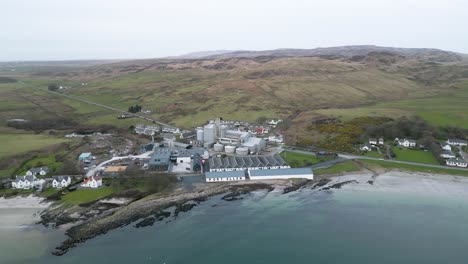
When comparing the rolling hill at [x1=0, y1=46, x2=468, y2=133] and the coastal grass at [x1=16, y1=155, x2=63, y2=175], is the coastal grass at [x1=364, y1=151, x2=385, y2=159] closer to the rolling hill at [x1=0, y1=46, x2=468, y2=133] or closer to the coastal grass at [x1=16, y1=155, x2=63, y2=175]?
the rolling hill at [x1=0, y1=46, x2=468, y2=133]

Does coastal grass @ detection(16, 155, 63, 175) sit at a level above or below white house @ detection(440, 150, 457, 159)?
below

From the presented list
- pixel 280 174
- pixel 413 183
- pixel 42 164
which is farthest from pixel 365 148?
pixel 42 164

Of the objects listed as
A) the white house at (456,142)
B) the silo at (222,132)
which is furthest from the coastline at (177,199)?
the silo at (222,132)

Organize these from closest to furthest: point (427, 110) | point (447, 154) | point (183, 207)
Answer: point (183, 207) → point (447, 154) → point (427, 110)

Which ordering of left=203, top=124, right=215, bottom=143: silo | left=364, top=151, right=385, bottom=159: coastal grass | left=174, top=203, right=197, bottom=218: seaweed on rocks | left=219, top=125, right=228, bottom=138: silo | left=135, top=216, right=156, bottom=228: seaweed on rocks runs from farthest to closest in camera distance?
1. left=219, top=125, right=228, bottom=138: silo
2. left=203, top=124, right=215, bottom=143: silo
3. left=364, top=151, right=385, bottom=159: coastal grass
4. left=174, top=203, right=197, bottom=218: seaweed on rocks
5. left=135, top=216, right=156, bottom=228: seaweed on rocks

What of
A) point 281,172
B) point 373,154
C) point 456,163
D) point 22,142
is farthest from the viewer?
point 22,142

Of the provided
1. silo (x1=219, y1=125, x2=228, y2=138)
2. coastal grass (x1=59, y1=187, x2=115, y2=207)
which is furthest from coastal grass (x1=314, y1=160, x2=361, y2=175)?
coastal grass (x1=59, y1=187, x2=115, y2=207)

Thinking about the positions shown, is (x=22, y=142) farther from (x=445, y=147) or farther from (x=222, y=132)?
(x=445, y=147)
